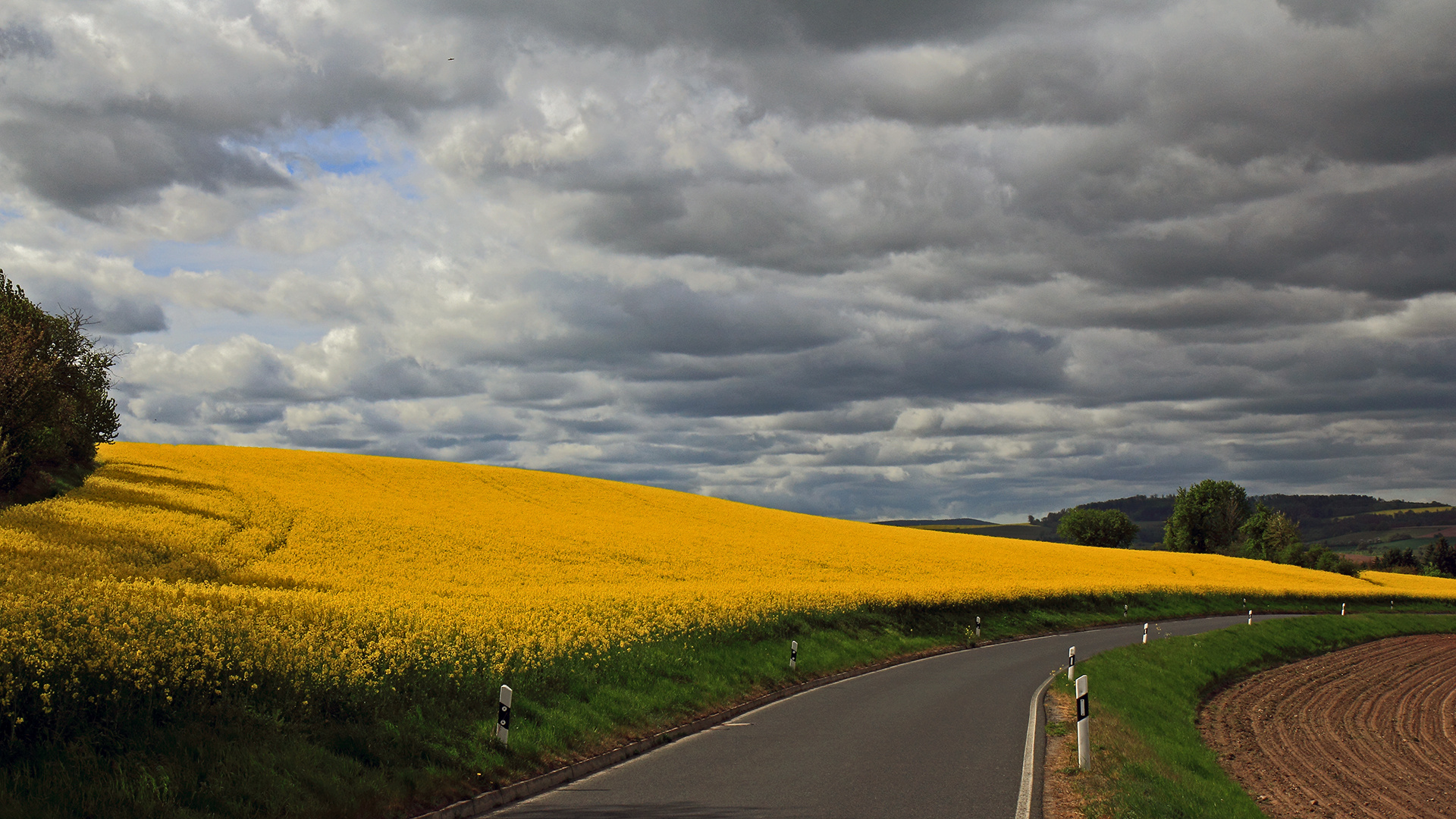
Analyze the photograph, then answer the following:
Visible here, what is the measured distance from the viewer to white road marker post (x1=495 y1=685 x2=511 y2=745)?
1391cm

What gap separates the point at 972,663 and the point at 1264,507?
431ft

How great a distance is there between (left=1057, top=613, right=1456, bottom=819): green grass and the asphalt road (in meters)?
1.34

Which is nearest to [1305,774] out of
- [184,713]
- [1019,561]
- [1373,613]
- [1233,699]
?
[1233,699]

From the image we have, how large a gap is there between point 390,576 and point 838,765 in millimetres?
18297

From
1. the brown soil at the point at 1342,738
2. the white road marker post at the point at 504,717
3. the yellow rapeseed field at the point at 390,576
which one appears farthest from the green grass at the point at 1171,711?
the yellow rapeseed field at the point at 390,576

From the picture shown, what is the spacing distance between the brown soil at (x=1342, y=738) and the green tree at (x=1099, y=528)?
111540 mm

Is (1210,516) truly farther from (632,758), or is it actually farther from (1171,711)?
(632,758)

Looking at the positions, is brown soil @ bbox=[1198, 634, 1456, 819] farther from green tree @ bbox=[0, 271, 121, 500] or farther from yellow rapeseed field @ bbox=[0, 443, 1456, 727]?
green tree @ bbox=[0, 271, 121, 500]

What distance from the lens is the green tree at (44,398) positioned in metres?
37.9

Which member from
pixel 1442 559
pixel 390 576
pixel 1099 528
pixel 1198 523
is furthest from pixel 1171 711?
pixel 1442 559

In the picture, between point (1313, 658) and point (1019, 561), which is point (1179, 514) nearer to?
point (1019, 561)

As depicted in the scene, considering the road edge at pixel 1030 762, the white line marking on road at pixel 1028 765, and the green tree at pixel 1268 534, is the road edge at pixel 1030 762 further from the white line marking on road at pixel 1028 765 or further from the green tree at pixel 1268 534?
the green tree at pixel 1268 534

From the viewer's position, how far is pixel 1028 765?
580 inches

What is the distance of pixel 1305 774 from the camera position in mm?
18281
